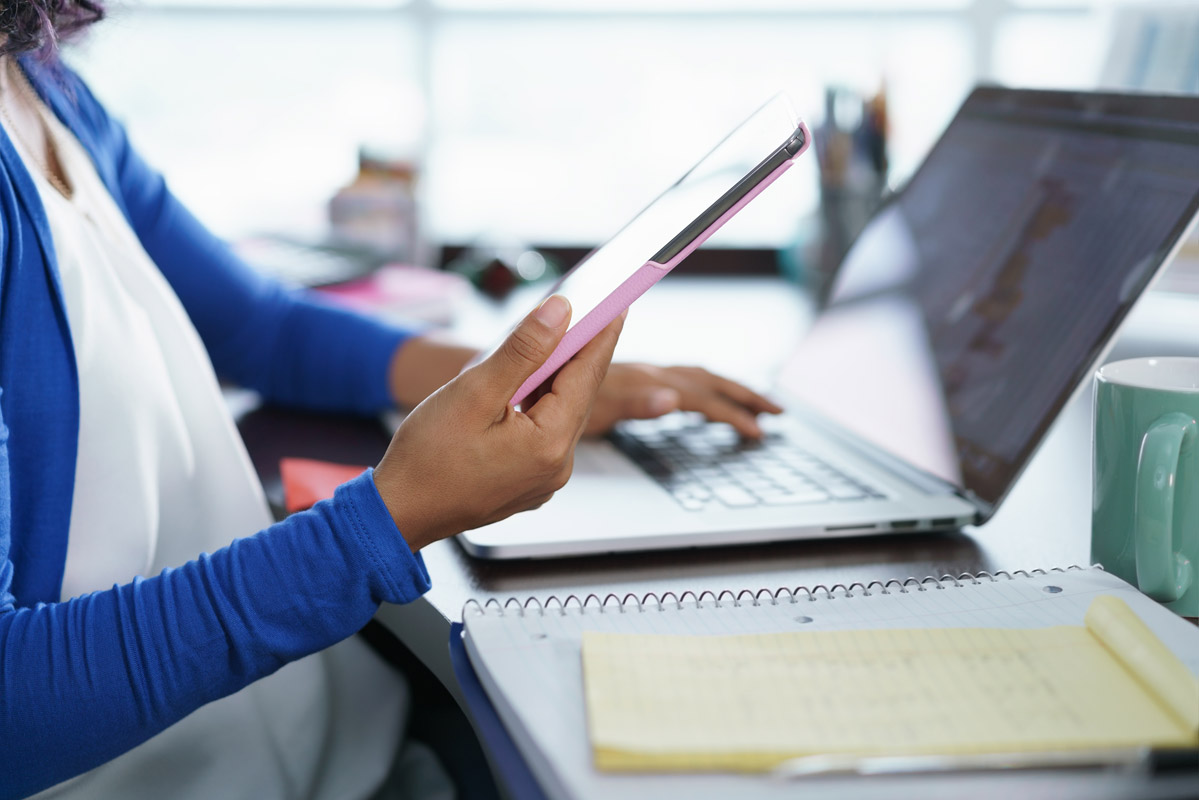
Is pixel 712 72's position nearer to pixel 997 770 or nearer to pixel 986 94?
pixel 986 94

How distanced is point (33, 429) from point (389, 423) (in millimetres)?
347

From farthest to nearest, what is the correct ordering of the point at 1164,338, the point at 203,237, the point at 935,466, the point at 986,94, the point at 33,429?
the point at 1164,338
the point at 203,237
the point at 986,94
the point at 935,466
the point at 33,429

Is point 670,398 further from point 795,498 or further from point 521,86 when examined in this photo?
point 521,86

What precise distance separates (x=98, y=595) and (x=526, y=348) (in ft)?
0.80

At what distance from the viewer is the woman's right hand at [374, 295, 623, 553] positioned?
0.52 m

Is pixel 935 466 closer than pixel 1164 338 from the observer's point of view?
Yes

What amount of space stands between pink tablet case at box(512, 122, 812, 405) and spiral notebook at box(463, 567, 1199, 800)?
0.38 feet

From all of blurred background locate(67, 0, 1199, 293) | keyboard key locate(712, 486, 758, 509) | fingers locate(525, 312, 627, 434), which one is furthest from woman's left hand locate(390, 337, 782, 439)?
blurred background locate(67, 0, 1199, 293)

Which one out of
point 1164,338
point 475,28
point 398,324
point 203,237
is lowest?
point 1164,338

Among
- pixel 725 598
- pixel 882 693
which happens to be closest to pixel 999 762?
pixel 882 693

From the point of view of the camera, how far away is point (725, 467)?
749 millimetres

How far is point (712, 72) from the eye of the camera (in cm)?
174

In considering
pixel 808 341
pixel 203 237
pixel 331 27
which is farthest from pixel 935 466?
pixel 331 27

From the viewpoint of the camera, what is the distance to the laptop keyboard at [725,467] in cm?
68
